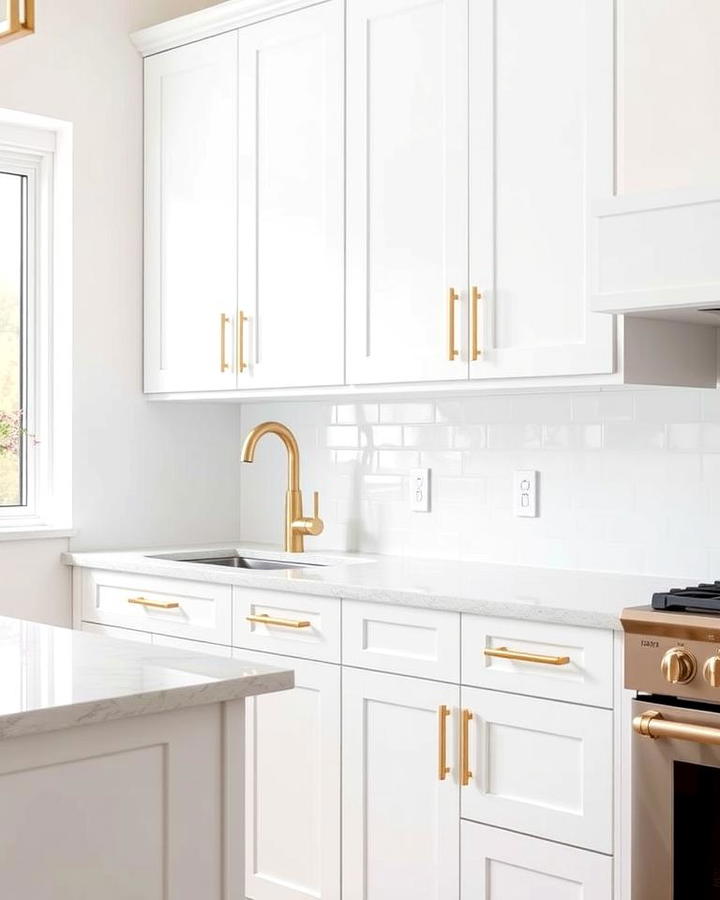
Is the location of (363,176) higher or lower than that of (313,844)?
higher

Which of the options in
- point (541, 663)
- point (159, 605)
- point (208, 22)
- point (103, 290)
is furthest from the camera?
point (103, 290)

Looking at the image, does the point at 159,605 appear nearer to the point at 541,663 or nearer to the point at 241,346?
the point at 241,346

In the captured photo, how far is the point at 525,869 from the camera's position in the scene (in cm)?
257

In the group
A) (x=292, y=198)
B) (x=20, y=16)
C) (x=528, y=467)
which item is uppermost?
(x=292, y=198)

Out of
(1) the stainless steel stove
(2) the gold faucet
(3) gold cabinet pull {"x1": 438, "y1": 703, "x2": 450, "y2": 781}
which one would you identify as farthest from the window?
(1) the stainless steel stove

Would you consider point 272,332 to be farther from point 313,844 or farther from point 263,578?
point 313,844

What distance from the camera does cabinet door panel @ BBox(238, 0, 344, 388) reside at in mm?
3303

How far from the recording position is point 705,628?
2.18 m

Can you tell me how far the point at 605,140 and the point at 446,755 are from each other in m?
1.34

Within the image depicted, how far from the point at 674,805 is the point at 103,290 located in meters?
2.33

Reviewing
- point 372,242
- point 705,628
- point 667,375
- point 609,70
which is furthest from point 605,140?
point 705,628

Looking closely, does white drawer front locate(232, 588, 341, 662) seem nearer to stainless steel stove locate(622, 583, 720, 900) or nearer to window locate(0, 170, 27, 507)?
stainless steel stove locate(622, 583, 720, 900)

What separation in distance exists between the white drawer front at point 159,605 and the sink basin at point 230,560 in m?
0.17

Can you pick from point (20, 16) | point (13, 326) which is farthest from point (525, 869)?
point (13, 326)
